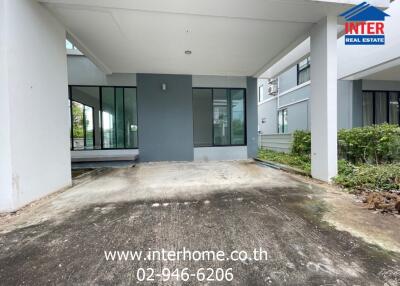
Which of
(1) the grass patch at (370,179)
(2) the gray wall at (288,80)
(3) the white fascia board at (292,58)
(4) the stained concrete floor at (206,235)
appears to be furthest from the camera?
(2) the gray wall at (288,80)

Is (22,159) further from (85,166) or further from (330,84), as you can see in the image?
(330,84)

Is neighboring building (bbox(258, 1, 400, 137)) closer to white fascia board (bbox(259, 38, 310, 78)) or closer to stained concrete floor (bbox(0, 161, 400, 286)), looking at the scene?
white fascia board (bbox(259, 38, 310, 78))

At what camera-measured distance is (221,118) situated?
748 cm

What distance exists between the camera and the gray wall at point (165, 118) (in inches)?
265

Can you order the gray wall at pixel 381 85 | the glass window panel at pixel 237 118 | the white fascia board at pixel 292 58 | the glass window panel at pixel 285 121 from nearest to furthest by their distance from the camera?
the white fascia board at pixel 292 58 < the glass window panel at pixel 237 118 < the gray wall at pixel 381 85 < the glass window panel at pixel 285 121

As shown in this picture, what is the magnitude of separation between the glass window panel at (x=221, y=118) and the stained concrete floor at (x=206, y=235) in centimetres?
419

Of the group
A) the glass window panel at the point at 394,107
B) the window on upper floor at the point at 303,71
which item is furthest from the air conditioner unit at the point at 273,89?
the glass window panel at the point at 394,107

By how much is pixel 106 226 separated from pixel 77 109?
575 cm

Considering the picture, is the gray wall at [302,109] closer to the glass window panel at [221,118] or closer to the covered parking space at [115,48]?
the glass window panel at [221,118]

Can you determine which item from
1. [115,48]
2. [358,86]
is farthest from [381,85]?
[115,48]

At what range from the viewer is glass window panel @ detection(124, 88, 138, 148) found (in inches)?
266

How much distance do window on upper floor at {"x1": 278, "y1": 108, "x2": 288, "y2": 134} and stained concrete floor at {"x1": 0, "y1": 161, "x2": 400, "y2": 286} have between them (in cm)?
825

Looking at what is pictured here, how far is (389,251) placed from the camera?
160 cm

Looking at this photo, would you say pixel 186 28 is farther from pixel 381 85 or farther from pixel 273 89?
pixel 273 89
